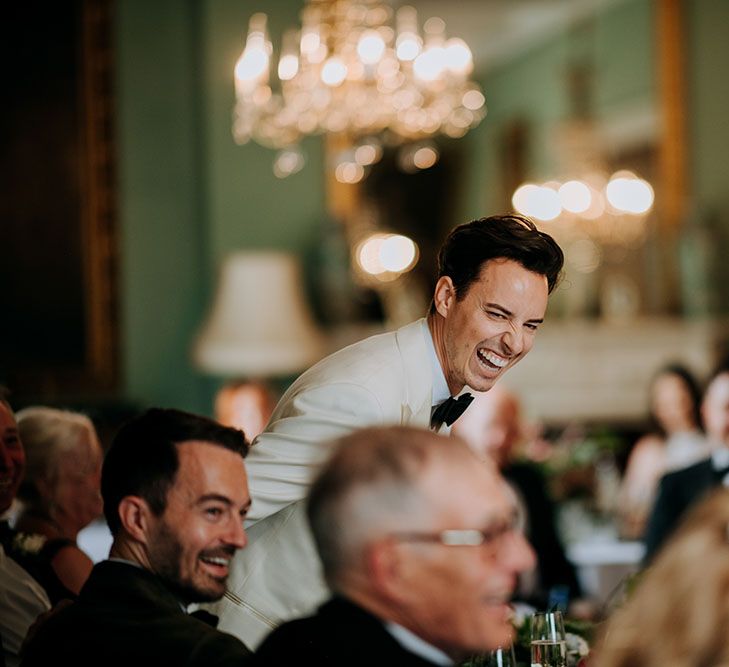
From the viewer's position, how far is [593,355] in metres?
8.30

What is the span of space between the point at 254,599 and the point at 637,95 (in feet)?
21.2

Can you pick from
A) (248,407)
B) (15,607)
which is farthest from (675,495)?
(15,607)

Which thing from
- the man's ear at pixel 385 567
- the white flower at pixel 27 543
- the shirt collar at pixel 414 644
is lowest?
the white flower at pixel 27 543

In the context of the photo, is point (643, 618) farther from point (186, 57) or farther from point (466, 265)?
point (186, 57)

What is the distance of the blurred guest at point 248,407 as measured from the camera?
577 cm

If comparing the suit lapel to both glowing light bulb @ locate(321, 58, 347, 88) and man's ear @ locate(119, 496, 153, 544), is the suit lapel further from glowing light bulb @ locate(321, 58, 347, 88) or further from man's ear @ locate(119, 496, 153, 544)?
glowing light bulb @ locate(321, 58, 347, 88)

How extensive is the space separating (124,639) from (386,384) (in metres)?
0.72

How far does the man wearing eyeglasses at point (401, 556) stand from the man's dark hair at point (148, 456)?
2.39ft

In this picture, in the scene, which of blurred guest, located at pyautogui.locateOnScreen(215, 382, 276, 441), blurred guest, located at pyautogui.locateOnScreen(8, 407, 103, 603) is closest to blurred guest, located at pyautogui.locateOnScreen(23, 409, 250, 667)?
blurred guest, located at pyautogui.locateOnScreen(8, 407, 103, 603)

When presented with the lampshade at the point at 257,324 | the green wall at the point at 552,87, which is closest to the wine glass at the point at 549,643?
the lampshade at the point at 257,324

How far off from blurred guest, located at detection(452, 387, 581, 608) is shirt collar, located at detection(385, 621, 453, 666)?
3350 millimetres

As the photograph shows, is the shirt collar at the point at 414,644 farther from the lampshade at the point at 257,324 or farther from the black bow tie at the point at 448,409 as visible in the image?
the lampshade at the point at 257,324

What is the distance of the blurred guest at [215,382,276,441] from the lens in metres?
5.77

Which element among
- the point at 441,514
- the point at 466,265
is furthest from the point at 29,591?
the point at 441,514
